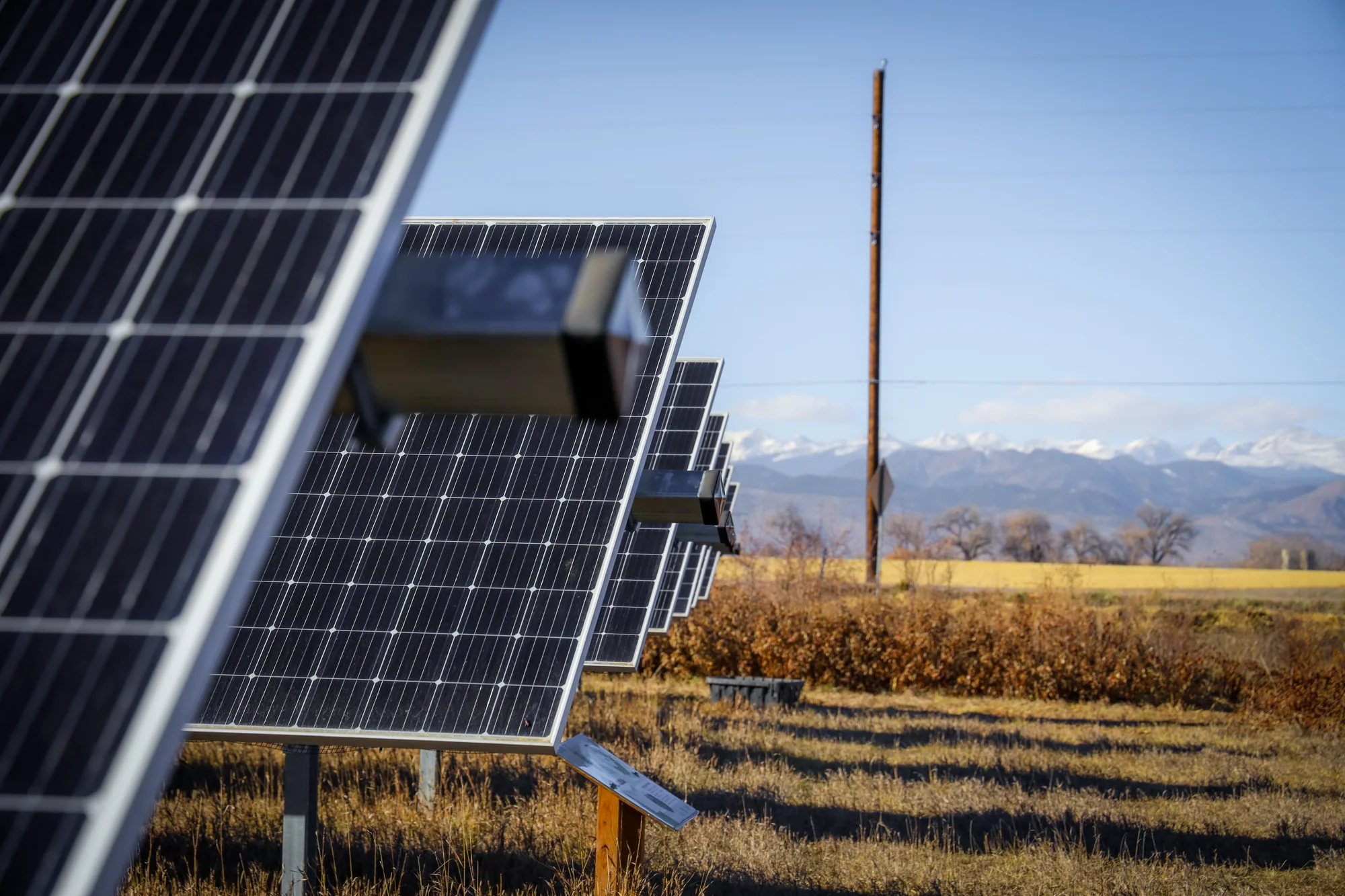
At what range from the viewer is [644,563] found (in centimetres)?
1567

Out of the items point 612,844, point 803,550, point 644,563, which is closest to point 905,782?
point 644,563

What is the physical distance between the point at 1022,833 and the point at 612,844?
21.0 ft

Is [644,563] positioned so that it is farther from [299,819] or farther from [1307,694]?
[1307,694]

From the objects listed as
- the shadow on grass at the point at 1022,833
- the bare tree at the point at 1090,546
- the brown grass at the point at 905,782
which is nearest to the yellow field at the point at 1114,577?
the brown grass at the point at 905,782

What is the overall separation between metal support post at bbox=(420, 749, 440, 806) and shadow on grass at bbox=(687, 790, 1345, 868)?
2.94m

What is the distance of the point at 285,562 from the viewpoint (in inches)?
337

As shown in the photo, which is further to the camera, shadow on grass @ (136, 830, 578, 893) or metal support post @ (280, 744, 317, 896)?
shadow on grass @ (136, 830, 578, 893)

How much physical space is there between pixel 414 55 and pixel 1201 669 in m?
28.1

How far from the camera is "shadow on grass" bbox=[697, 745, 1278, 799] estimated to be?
587 inches

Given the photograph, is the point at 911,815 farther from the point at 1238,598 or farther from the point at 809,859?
the point at 1238,598

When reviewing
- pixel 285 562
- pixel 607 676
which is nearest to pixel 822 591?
pixel 607 676

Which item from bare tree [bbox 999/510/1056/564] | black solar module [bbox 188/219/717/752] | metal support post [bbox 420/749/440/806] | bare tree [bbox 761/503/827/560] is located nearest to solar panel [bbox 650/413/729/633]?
metal support post [bbox 420/749/440/806]

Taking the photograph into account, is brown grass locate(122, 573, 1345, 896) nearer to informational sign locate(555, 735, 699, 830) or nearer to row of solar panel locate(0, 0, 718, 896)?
informational sign locate(555, 735, 699, 830)

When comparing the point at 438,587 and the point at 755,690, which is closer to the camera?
the point at 438,587
